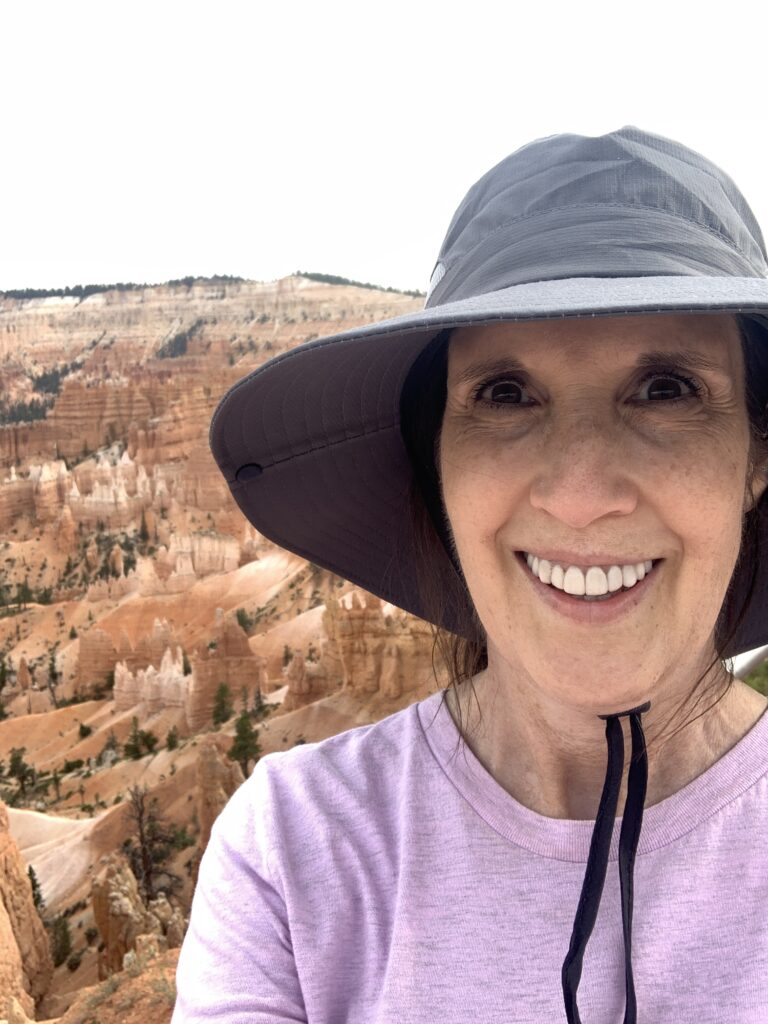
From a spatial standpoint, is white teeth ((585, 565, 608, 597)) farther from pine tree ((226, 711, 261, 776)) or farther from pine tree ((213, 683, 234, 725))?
pine tree ((213, 683, 234, 725))

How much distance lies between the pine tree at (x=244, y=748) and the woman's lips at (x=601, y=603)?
48.8 feet

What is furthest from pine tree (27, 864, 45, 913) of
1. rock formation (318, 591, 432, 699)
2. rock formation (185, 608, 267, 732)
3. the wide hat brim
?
the wide hat brim

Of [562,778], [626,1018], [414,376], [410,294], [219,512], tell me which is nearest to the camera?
[626,1018]

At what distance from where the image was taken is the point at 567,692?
3.44 ft

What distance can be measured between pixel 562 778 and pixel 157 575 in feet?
105

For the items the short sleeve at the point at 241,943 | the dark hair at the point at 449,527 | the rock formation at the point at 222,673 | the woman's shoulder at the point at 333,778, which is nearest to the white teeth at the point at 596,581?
the dark hair at the point at 449,527

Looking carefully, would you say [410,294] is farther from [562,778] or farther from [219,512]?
[562,778]

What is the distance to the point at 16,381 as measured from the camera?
65.3 meters

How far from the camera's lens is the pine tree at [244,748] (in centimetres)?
1516

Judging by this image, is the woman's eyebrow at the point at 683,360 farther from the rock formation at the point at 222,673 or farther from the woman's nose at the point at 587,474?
the rock formation at the point at 222,673

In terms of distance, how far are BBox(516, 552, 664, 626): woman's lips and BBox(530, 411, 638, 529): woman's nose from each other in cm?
10

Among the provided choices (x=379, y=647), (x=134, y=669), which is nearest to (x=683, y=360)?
(x=379, y=647)

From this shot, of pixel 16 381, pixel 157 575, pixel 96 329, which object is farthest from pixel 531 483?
pixel 96 329

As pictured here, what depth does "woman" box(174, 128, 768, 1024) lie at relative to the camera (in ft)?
3.20
